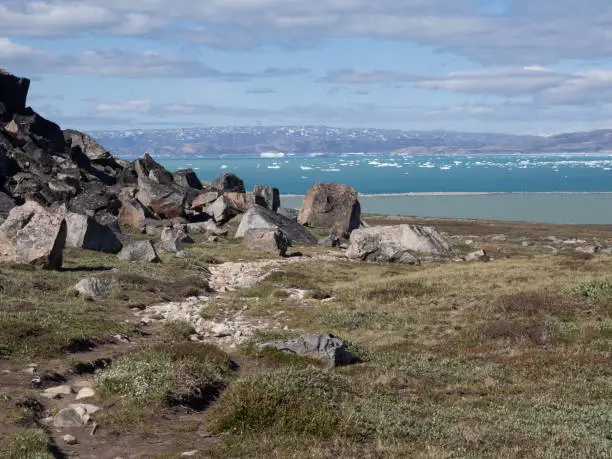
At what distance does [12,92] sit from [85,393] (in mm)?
72721

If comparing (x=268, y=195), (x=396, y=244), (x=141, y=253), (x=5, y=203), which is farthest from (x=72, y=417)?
(x=268, y=195)

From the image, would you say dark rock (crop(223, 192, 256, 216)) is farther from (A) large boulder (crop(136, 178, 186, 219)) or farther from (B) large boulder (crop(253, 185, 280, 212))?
(B) large boulder (crop(253, 185, 280, 212))

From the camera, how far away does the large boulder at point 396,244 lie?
181 feet

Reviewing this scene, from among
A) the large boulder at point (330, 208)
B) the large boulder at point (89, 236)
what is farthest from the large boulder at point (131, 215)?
the large boulder at point (330, 208)

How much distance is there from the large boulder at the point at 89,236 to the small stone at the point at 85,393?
29.7 metres

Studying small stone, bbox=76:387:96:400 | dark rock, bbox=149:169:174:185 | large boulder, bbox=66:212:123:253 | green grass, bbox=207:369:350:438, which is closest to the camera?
green grass, bbox=207:369:350:438

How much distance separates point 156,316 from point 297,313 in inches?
233

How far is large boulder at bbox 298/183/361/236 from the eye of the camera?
7638 centimetres

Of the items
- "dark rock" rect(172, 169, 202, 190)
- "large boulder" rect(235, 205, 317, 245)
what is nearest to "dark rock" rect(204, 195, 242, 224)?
"large boulder" rect(235, 205, 317, 245)

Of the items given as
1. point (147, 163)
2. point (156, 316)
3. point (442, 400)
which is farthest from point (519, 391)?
point (147, 163)

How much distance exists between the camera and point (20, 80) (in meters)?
82.8

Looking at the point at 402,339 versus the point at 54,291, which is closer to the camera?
the point at 402,339

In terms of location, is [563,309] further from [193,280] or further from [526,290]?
[193,280]

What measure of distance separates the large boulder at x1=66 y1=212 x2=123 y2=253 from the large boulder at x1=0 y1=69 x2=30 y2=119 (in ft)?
127
